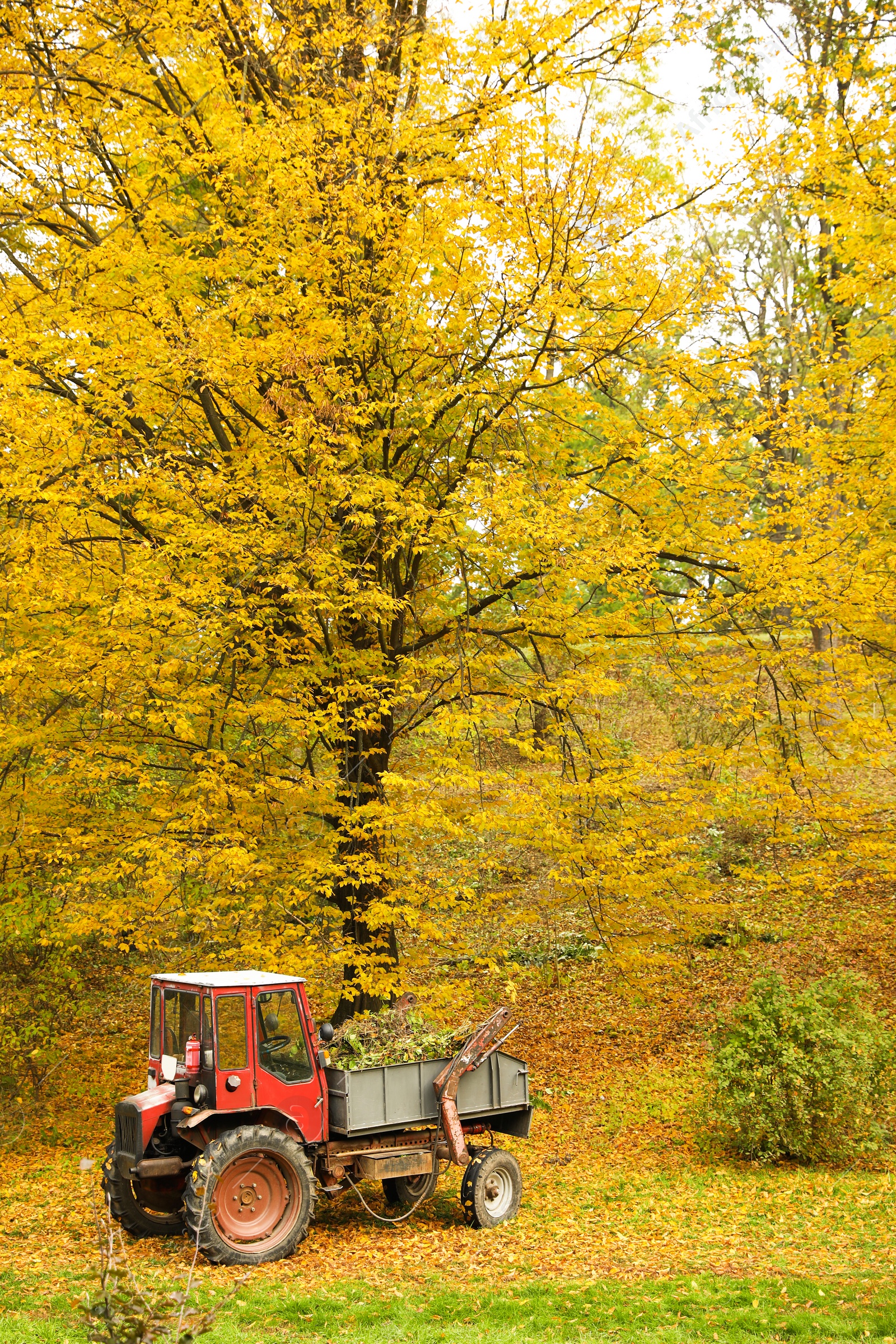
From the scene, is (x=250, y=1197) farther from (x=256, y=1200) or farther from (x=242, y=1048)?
(x=242, y=1048)

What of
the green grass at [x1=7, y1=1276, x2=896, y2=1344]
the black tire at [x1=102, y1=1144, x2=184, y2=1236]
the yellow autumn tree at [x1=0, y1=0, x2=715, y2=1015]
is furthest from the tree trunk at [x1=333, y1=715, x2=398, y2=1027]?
the green grass at [x1=7, y1=1276, x2=896, y2=1344]

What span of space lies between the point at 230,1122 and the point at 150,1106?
1.97 feet

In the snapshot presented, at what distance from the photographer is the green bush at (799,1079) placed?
33.6 ft

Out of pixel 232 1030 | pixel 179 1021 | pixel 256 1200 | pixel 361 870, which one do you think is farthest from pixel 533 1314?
pixel 361 870

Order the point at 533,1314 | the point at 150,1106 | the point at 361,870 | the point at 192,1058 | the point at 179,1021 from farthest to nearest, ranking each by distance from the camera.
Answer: the point at 361,870, the point at 179,1021, the point at 192,1058, the point at 150,1106, the point at 533,1314

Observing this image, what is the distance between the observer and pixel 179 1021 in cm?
810

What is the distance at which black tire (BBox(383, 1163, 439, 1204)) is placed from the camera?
8.78 metres

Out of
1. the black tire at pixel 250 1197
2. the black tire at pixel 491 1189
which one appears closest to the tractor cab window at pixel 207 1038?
the black tire at pixel 250 1197

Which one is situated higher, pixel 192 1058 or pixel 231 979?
pixel 231 979

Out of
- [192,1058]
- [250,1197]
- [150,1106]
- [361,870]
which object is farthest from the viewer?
[361,870]

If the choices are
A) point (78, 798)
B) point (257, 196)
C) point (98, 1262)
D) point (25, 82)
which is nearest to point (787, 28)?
point (257, 196)

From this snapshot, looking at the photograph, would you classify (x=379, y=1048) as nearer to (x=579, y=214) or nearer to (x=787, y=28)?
(x=579, y=214)

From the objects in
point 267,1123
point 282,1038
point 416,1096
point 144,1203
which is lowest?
point 144,1203

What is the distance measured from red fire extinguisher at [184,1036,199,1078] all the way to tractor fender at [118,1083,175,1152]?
22cm
